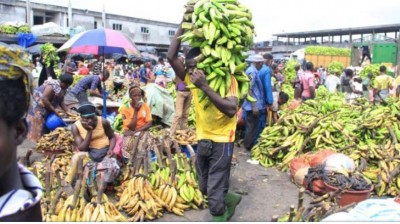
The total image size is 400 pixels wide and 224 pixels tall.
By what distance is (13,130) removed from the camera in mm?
1317

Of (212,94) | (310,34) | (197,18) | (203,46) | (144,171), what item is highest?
(310,34)

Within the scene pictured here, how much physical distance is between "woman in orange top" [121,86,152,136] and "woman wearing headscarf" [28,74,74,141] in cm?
151

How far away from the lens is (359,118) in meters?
7.40

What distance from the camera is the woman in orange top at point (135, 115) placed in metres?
6.08

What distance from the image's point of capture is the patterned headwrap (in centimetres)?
128

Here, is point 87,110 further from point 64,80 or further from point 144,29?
point 144,29

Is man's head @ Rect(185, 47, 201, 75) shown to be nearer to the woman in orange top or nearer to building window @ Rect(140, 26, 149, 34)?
the woman in orange top

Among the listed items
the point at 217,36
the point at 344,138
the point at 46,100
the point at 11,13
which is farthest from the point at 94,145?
the point at 11,13

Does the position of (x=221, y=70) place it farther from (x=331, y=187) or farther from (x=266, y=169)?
(x=266, y=169)

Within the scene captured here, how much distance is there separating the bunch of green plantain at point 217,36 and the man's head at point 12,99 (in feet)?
8.91

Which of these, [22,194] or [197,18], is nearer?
[22,194]

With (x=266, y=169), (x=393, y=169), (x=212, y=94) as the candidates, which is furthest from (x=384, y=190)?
(x=212, y=94)

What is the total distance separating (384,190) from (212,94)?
322 cm

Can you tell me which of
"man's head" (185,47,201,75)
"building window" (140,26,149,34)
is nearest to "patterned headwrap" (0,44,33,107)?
"man's head" (185,47,201,75)
